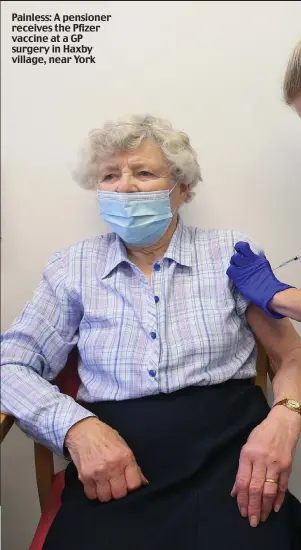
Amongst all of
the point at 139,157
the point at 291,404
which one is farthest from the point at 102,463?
the point at 139,157

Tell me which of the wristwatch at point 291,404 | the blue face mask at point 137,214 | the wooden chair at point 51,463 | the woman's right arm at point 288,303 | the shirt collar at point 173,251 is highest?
the blue face mask at point 137,214

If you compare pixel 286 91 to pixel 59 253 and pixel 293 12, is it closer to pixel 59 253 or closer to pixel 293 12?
pixel 293 12

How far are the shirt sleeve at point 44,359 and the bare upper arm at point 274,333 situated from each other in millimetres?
474

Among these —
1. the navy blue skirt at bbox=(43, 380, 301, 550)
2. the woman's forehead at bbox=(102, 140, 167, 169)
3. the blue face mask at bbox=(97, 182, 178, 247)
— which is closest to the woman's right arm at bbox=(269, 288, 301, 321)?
the navy blue skirt at bbox=(43, 380, 301, 550)

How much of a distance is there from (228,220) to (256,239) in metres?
0.10

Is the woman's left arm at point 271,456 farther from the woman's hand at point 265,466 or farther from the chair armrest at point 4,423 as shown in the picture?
the chair armrest at point 4,423

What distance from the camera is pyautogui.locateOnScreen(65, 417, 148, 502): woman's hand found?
45.8 inches

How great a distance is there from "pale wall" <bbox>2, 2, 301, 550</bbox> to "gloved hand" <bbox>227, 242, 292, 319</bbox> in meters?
0.20

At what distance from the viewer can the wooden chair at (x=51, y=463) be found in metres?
1.23

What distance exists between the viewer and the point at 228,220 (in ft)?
5.04

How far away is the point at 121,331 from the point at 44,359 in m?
0.22

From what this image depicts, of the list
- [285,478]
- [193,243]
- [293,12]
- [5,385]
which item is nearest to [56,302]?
[5,385]

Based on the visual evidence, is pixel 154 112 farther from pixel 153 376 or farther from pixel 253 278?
pixel 153 376

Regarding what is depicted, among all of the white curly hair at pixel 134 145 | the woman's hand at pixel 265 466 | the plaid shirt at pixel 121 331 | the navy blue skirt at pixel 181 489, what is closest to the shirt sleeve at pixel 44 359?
the plaid shirt at pixel 121 331
